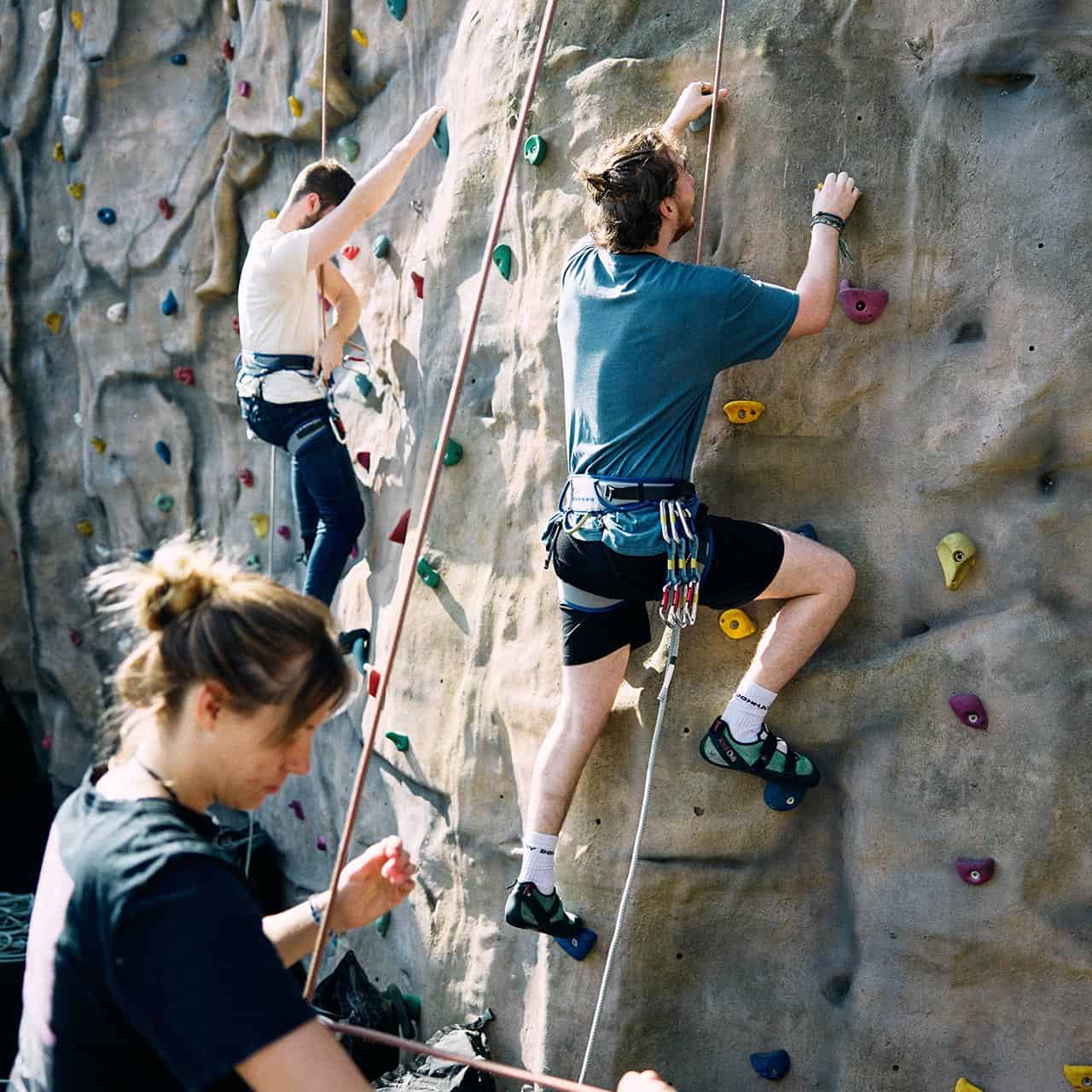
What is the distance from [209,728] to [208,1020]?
1.03 feet

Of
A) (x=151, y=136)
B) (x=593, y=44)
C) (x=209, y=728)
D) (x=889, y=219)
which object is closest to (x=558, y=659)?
(x=889, y=219)

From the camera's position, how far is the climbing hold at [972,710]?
2.77m

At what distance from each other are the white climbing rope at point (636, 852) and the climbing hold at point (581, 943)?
0.15ft

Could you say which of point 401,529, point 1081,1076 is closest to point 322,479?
point 401,529

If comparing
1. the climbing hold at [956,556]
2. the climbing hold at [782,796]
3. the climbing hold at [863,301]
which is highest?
the climbing hold at [863,301]

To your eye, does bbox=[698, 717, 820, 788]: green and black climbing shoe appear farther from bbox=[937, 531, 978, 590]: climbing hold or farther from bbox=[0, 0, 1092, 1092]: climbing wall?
bbox=[937, 531, 978, 590]: climbing hold

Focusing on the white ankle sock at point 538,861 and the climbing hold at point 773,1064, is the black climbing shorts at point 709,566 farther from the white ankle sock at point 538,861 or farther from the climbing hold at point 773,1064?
the climbing hold at point 773,1064

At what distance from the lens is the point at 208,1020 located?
1.17 m

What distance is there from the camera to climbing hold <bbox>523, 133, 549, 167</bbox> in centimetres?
322

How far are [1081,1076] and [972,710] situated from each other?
2.57ft

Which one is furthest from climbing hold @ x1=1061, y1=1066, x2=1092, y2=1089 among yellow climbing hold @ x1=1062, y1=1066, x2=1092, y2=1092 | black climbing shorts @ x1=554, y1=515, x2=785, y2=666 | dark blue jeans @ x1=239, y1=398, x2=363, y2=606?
dark blue jeans @ x1=239, y1=398, x2=363, y2=606

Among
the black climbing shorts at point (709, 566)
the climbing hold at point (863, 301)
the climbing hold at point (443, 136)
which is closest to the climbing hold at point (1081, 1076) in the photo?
the black climbing shorts at point (709, 566)

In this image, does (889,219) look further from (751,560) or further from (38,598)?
(38,598)

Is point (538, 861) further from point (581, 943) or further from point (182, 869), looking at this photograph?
point (182, 869)
